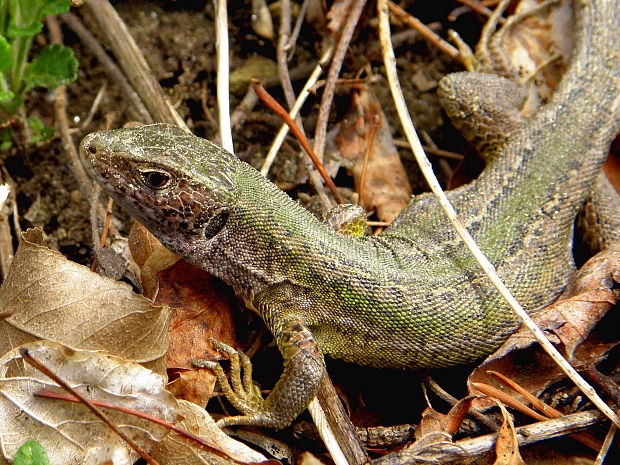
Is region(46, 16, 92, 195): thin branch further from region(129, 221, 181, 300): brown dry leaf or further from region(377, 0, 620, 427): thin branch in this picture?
region(377, 0, 620, 427): thin branch

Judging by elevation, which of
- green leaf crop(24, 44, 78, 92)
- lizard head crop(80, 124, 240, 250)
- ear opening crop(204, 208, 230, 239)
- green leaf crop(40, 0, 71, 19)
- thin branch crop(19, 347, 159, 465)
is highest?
green leaf crop(40, 0, 71, 19)

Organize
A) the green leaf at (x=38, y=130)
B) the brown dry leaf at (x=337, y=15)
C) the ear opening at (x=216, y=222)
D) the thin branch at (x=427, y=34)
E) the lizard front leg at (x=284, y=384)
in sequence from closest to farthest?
the lizard front leg at (x=284, y=384) → the ear opening at (x=216, y=222) → the green leaf at (x=38, y=130) → the brown dry leaf at (x=337, y=15) → the thin branch at (x=427, y=34)

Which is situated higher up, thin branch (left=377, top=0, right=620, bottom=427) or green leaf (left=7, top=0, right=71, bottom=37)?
green leaf (left=7, top=0, right=71, bottom=37)

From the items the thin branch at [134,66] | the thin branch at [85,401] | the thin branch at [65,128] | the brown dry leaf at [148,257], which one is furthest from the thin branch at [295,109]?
the thin branch at [85,401]

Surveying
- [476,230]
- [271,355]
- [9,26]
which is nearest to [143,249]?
[271,355]

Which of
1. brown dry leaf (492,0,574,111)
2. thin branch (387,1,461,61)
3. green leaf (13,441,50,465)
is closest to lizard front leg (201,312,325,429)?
green leaf (13,441,50,465)

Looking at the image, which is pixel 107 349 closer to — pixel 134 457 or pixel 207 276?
pixel 134 457

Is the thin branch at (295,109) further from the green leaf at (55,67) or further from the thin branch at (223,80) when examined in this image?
the green leaf at (55,67)
